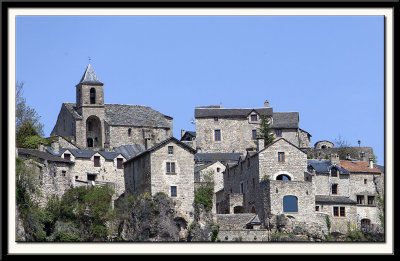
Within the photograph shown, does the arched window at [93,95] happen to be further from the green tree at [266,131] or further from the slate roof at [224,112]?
the green tree at [266,131]

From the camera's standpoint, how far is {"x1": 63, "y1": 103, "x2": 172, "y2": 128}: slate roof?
270ft

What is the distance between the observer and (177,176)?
56719 mm

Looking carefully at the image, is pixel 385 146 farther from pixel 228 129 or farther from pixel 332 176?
pixel 228 129

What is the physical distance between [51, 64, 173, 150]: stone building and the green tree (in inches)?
385

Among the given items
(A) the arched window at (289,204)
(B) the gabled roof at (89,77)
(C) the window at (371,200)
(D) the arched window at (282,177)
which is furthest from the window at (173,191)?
(B) the gabled roof at (89,77)

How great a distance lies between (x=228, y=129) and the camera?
8156 cm

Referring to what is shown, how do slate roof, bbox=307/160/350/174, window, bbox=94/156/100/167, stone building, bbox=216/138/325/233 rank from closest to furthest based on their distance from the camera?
stone building, bbox=216/138/325/233 < slate roof, bbox=307/160/350/174 < window, bbox=94/156/100/167

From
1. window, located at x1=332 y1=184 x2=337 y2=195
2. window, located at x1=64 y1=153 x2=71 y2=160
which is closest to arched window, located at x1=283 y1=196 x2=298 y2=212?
window, located at x1=332 y1=184 x2=337 y2=195

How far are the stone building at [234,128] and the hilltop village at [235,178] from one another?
0.13 m

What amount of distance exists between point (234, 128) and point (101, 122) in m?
12.8

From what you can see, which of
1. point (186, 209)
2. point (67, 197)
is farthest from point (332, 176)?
point (67, 197)

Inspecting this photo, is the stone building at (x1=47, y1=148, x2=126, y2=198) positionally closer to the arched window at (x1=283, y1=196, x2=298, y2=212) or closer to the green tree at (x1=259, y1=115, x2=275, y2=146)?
the green tree at (x1=259, y1=115, x2=275, y2=146)

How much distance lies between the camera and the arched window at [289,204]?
2242 inches

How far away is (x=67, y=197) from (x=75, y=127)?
923 inches
